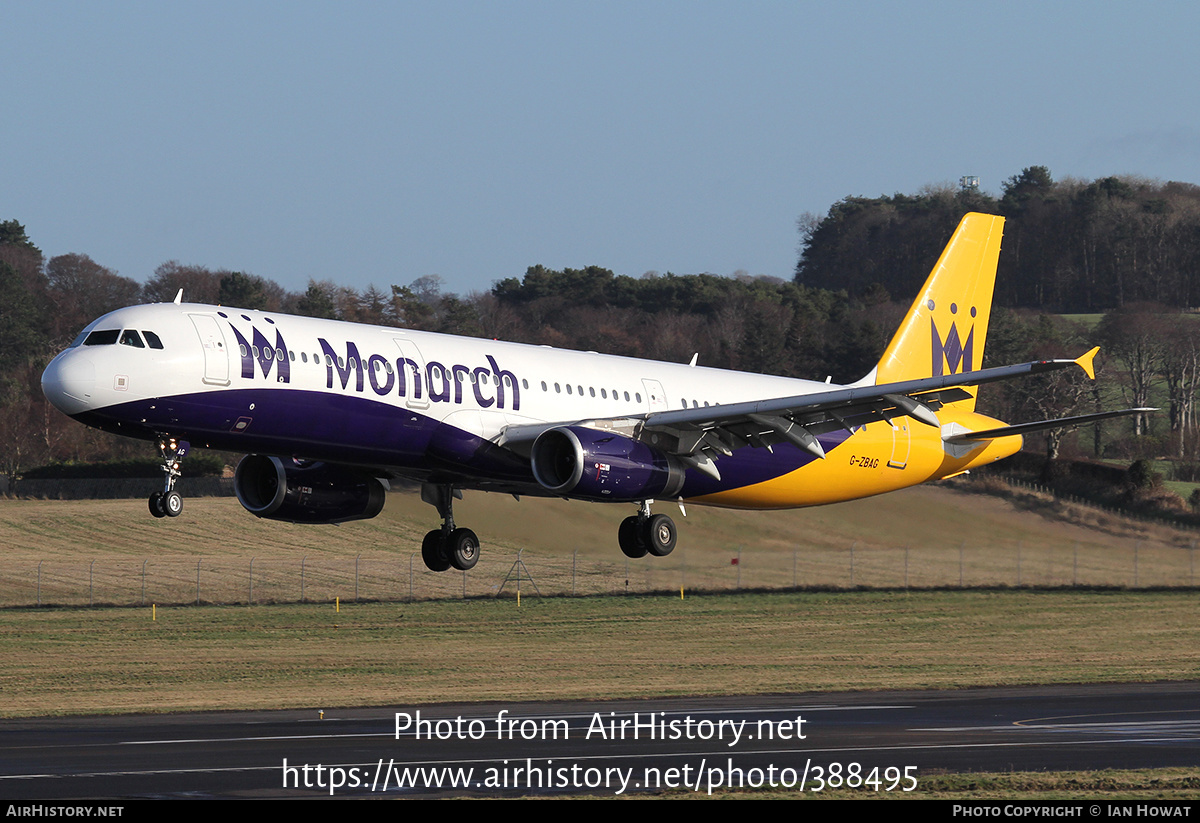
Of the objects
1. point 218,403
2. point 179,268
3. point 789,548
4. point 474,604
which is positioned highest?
point 179,268

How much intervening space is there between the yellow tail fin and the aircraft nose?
2764 centimetres

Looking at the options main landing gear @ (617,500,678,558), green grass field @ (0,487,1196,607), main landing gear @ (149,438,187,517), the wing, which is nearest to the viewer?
main landing gear @ (149,438,187,517)

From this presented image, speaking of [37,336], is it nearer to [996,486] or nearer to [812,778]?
[996,486]

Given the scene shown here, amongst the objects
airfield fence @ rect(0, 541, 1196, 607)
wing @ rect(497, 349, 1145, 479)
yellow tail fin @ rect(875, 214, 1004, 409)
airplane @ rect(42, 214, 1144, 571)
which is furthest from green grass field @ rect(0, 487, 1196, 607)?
wing @ rect(497, 349, 1145, 479)

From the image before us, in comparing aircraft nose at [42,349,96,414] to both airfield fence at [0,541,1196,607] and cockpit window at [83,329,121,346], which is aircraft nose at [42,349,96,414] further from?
airfield fence at [0,541,1196,607]

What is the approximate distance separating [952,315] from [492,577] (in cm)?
4777

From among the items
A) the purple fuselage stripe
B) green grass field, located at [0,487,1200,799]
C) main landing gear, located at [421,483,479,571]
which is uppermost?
the purple fuselage stripe

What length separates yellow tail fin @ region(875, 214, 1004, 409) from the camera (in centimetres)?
5547

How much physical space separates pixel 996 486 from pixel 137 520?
202 feet

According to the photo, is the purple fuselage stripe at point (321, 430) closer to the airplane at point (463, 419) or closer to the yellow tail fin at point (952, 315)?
the airplane at point (463, 419)

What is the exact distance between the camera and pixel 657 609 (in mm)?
91875

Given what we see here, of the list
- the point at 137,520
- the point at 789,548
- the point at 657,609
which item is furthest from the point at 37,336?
the point at 789,548

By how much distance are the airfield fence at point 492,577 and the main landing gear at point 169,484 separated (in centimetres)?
3978

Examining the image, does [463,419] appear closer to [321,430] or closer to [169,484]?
[321,430]
